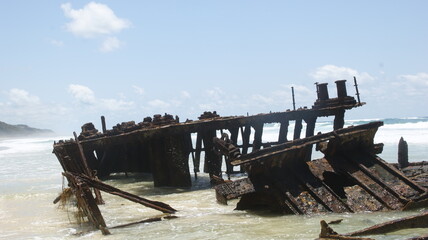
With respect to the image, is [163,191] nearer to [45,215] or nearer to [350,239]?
[45,215]

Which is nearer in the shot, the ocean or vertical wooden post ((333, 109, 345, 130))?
the ocean

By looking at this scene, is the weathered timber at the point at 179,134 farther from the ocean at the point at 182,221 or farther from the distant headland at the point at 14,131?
the distant headland at the point at 14,131

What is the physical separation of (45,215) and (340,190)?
6793 millimetres

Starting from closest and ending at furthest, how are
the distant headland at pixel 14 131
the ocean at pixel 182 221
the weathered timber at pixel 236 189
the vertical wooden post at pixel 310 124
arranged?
the ocean at pixel 182 221 < the weathered timber at pixel 236 189 < the vertical wooden post at pixel 310 124 < the distant headland at pixel 14 131

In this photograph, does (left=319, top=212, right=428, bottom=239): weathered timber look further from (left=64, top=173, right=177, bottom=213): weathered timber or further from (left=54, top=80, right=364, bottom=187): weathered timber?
(left=54, top=80, right=364, bottom=187): weathered timber

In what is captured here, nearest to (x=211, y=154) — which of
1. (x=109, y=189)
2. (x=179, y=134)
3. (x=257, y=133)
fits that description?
(x=179, y=134)

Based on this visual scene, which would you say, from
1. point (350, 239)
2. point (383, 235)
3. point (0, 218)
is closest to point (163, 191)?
point (0, 218)

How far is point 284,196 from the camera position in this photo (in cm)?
838

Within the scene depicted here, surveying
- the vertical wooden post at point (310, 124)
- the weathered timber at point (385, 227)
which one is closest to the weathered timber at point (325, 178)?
the weathered timber at point (385, 227)

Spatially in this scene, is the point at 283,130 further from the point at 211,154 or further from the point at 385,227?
the point at 385,227

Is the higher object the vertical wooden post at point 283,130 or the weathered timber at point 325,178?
the vertical wooden post at point 283,130

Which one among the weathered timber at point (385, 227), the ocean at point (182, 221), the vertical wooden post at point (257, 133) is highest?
the vertical wooden post at point (257, 133)

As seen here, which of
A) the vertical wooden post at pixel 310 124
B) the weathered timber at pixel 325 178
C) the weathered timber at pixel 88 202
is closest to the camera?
the weathered timber at pixel 88 202

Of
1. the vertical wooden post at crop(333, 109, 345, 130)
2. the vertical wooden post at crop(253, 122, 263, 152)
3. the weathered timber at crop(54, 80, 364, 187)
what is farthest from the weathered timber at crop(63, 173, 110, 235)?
the vertical wooden post at crop(333, 109, 345, 130)
